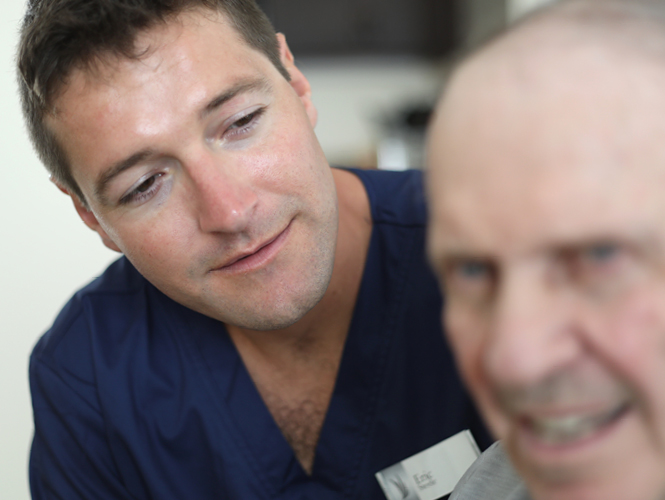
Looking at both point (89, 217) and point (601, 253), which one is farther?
point (89, 217)

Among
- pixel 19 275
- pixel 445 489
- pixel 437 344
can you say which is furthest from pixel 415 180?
pixel 19 275

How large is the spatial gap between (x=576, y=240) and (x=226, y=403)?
747 millimetres

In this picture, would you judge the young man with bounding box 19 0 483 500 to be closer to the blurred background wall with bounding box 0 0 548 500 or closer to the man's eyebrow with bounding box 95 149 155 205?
the man's eyebrow with bounding box 95 149 155 205

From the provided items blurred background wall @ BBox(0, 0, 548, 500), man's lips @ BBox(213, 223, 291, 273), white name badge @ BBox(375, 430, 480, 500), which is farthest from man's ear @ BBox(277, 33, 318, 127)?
blurred background wall @ BBox(0, 0, 548, 500)

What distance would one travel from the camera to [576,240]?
352 mm

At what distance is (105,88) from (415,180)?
1.73 feet

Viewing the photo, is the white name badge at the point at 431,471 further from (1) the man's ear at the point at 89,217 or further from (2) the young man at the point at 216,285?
(1) the man's ear at the point at 89,217

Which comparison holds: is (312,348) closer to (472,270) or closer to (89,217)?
(89,217)

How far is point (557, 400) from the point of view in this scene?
369 mm

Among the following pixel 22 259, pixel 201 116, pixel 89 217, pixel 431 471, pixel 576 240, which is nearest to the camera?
pixel 576 240

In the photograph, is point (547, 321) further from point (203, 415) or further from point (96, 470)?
point (96, 470)

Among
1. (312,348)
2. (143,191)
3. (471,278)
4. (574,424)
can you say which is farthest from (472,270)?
(312,348)

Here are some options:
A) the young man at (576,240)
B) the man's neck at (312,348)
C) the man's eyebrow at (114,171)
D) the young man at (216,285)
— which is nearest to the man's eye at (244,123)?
the young man at (216,285)

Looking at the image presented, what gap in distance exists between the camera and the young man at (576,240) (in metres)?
0.35
